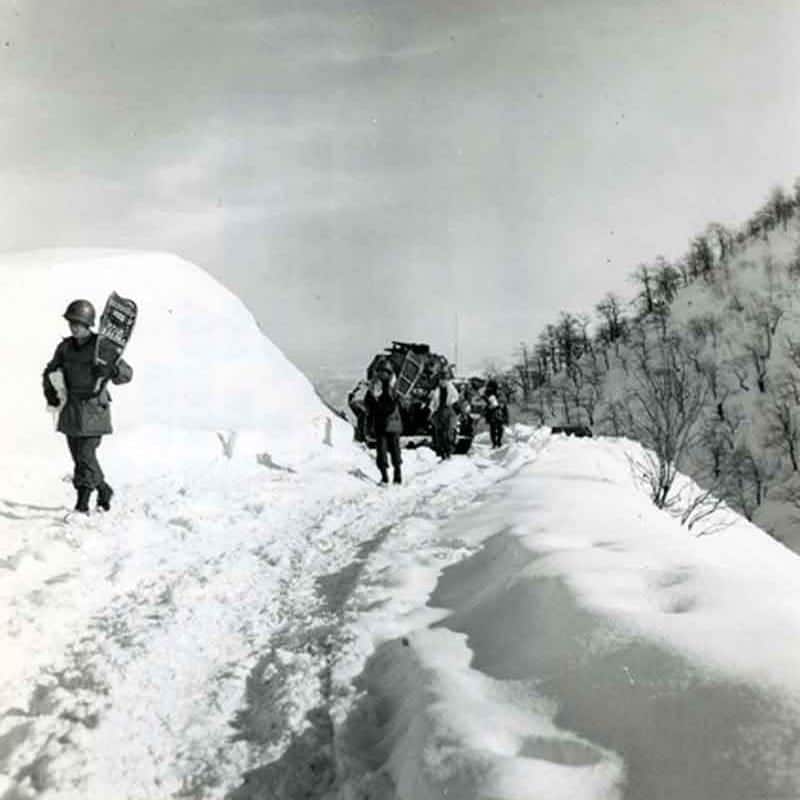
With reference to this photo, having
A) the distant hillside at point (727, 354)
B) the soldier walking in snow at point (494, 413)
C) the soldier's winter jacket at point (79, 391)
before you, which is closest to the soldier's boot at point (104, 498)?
the soldier's winter jacket at point (79, 391)

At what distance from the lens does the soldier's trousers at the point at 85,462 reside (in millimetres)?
6656

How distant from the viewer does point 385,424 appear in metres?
10.9

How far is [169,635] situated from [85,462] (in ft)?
10.9

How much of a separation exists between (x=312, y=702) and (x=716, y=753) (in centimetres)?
168

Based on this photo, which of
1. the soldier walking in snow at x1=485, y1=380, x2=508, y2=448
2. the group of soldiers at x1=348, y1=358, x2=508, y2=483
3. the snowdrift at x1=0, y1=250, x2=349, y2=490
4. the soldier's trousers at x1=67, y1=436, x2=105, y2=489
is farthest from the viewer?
the soldier walking in snow at x1=485, y1=380, x2=508, y2=448

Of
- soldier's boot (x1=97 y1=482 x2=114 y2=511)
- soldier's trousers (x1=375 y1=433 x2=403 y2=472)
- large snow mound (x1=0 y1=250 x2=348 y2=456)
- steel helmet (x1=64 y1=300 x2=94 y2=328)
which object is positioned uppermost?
large snow mound (x1=0 y1=250 x2=348 y2=456)

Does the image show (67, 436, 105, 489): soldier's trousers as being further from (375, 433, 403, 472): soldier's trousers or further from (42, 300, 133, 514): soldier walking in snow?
(375, 433, 403, 472): soldier's trousers

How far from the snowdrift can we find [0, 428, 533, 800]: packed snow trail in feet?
10.6

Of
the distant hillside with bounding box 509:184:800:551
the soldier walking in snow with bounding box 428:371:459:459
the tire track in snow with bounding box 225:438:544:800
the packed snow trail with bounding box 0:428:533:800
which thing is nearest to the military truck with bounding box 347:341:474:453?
the soldier walking in snow with bounding box 428:371:459:459

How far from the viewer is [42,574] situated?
4.95 metres

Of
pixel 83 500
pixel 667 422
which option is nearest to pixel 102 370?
pixel 83 500

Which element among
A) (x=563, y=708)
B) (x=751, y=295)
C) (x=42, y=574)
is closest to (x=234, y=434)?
(x=42, y=574)

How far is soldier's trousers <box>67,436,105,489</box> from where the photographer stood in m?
6.66

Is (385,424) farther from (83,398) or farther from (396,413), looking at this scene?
(83,398)
